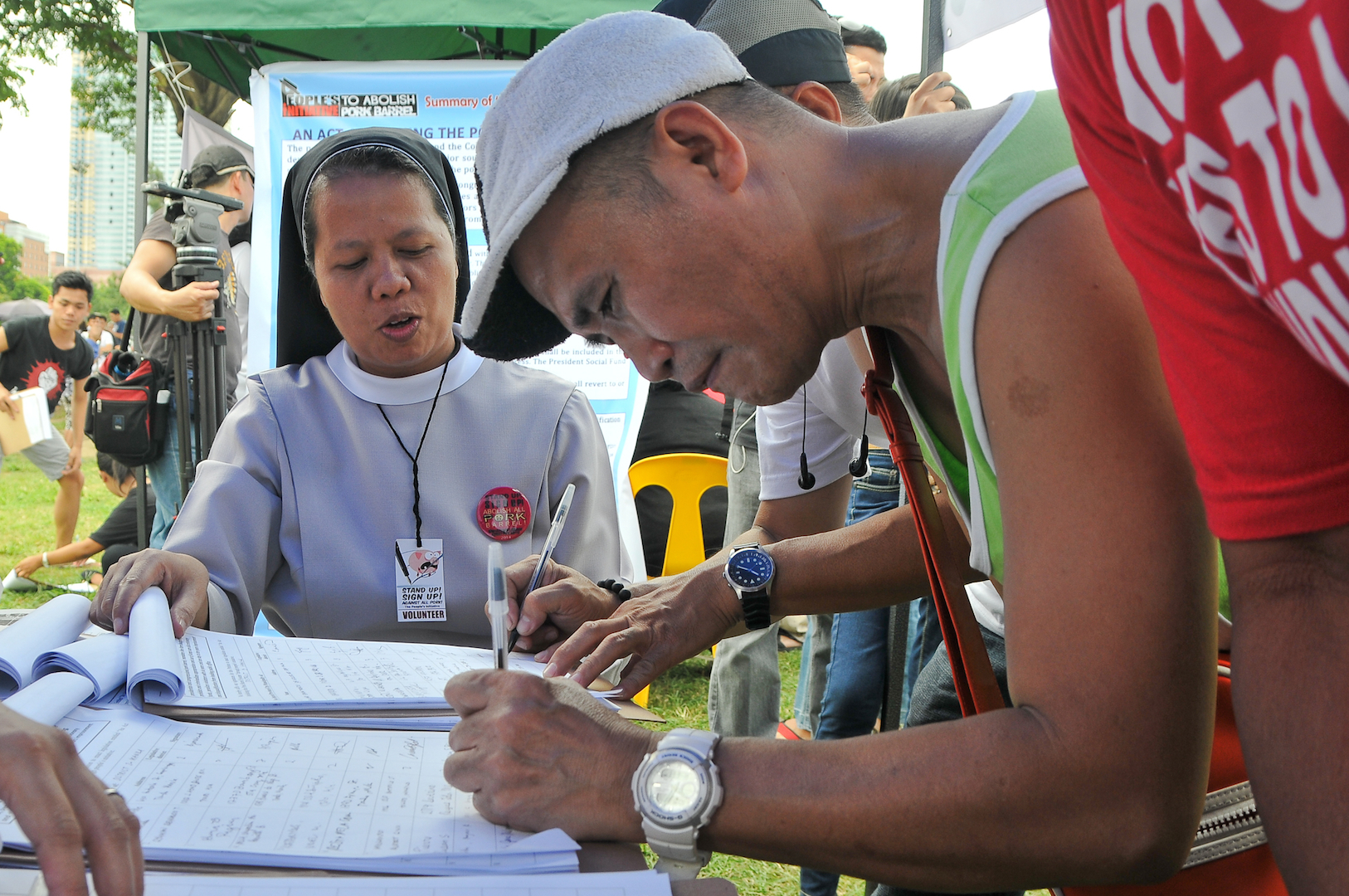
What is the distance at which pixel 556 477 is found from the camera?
2141 millimetres

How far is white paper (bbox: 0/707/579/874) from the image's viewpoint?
776mm

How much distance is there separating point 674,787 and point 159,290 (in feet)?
12.1

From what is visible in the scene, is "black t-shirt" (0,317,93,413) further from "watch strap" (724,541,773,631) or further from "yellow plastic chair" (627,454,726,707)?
"watch strap" (724,541,773,631)

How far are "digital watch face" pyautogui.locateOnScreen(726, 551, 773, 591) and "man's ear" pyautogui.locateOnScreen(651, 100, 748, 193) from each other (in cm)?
67

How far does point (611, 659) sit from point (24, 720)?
744 mm


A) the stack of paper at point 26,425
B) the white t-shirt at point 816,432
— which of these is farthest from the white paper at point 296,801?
the stack of paper at point 26,425

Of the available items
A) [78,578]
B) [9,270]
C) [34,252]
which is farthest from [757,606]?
[34,252]

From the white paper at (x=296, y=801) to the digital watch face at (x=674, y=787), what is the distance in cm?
8

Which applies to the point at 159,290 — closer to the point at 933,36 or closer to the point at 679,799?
the point at 933,36

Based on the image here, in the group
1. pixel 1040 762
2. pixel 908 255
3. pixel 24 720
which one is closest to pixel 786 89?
pixel 908 255

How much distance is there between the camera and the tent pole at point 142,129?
491 centimetres

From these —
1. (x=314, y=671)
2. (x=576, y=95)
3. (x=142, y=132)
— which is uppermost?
(x=142, y=132)

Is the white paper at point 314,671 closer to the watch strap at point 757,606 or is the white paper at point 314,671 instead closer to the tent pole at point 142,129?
the watch strap at point 757,606

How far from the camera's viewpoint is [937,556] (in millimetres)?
1135
